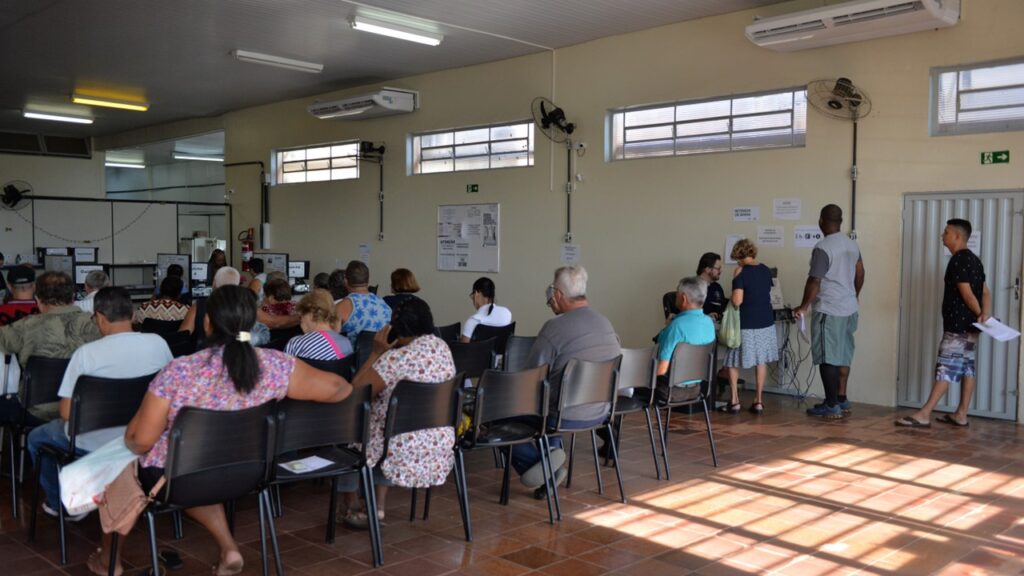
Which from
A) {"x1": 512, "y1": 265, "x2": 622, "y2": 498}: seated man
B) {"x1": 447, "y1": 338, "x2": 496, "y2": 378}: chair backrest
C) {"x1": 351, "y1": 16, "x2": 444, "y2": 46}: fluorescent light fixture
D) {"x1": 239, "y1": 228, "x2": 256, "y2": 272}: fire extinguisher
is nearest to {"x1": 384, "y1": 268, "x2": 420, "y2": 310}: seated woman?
{"x1": 447, "y1": 338, "x2": 496, "y2": 378}: chair backrest

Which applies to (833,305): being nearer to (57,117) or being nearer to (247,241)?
(247,241)

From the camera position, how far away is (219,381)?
9.58 feet

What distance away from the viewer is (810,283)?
6594 mm

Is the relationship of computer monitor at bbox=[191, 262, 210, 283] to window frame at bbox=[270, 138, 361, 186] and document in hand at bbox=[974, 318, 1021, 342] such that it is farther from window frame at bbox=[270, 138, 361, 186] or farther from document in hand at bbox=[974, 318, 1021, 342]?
document in hand at bbox=[974, 318, 1021, 342]

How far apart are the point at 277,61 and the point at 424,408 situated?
677 cm

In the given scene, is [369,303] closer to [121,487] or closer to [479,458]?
[479,458]

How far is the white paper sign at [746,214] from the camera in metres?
7.49

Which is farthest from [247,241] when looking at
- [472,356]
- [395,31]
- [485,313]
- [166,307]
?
[472,356]

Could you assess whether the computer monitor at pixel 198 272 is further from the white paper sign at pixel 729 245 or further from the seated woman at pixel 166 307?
the white paper sign at pixel 729 245

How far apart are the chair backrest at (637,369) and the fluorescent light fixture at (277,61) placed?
6.10 metres

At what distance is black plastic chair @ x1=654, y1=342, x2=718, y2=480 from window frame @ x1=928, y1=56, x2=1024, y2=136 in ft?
9.78

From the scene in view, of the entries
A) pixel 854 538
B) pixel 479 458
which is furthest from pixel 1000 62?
pixel 479 458

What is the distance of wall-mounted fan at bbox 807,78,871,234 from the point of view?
6832 mm

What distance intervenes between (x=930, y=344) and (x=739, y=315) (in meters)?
1.45
